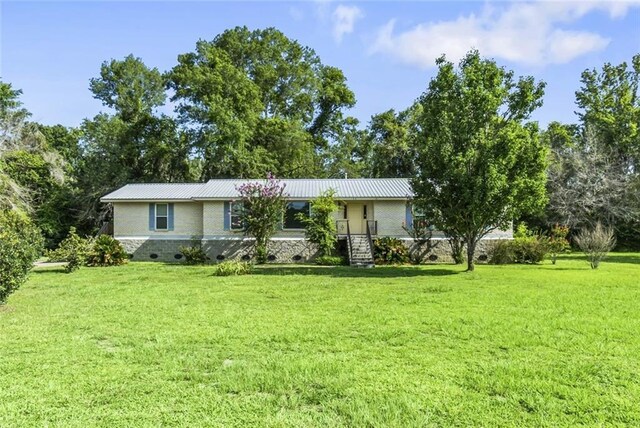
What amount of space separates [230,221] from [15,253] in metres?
12.4

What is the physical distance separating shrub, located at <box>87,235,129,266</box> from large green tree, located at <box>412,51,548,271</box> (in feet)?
44.6

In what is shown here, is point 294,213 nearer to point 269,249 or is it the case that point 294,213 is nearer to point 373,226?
point 269,249

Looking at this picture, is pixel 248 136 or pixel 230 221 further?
pixel 248 136

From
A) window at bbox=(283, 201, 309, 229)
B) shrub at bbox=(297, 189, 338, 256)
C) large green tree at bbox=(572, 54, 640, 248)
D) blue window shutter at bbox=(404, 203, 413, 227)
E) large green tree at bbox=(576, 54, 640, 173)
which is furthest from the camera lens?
large green tree at bbox=(576, 54, 640, 173)

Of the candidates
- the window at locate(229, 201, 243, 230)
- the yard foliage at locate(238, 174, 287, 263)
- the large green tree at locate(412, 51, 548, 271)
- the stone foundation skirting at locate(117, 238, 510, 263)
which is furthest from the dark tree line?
the large green tree at locate(412, 51, 548, 271)

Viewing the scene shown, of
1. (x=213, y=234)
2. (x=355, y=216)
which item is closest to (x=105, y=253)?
(x=213, y=234)

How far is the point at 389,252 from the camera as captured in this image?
Result: 760 inches

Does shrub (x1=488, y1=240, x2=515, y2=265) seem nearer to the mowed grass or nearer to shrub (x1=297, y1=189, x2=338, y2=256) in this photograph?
shrub (x1=297, y1=189, x2=338, y2=256)

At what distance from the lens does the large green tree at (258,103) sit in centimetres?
2928

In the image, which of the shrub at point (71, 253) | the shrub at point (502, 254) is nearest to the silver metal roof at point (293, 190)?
the shrub at point (502, 254)

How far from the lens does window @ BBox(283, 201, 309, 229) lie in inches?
827

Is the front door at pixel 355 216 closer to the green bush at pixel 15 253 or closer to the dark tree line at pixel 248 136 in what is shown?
the dark tree line at pixel 248 136

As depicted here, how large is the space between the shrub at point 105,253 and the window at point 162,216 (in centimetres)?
271

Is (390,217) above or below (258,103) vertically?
below
